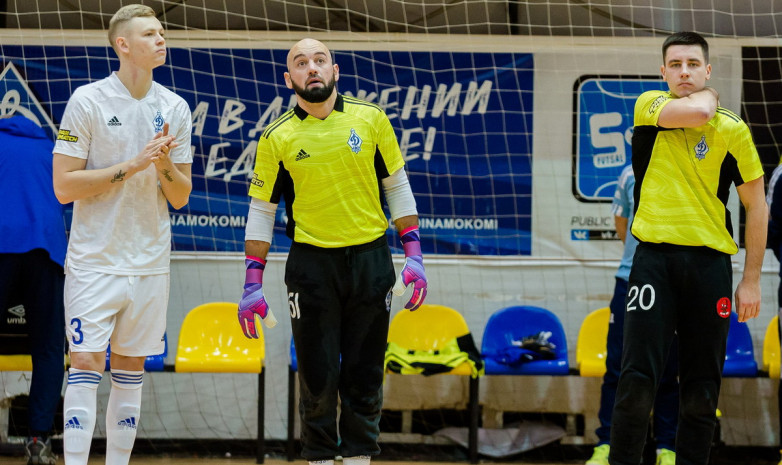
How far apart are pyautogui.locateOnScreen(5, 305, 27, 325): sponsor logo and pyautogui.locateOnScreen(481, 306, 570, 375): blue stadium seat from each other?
9.07 ft

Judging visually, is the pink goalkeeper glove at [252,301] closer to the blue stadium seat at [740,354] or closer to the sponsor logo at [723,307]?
the sponsor logo at [723,307]

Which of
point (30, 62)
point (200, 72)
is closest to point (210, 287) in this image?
point (200, 72)

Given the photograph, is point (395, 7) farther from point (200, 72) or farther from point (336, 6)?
point (200, 72)

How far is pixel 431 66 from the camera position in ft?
20.3

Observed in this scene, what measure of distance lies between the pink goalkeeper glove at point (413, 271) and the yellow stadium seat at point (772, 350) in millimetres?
2703

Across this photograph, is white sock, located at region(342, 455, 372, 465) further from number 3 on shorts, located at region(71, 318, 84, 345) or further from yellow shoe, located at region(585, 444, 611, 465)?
yellow shoe, located at region(585, 444, 611, 465)

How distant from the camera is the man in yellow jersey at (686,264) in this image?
3.69 meters

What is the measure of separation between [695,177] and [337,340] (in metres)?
1.54

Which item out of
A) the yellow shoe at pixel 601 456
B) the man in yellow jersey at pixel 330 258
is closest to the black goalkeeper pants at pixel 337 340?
the man in yellow jersey at pixel 330 258

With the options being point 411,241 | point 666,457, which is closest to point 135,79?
point 411,241

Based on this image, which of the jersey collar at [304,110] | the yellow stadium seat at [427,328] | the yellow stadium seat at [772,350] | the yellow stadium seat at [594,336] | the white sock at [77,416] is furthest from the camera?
the yellow stadium seat at [427,328]

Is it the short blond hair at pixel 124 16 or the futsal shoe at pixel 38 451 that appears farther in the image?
the futsal shoe at pixel 38 451

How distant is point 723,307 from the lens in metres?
3.70

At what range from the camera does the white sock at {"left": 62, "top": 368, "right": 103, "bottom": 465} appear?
3.80 m
